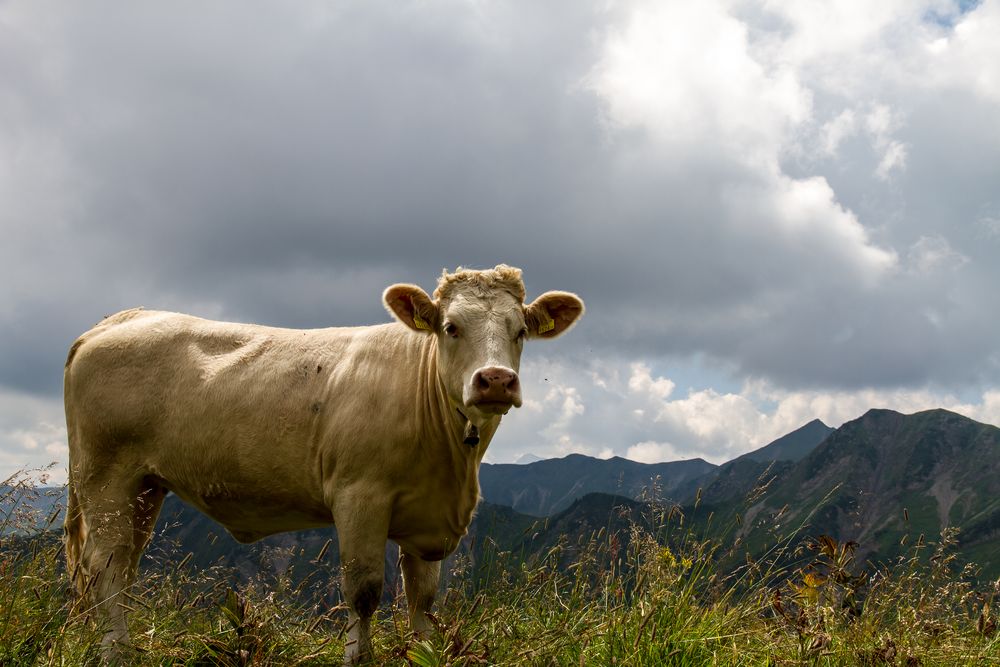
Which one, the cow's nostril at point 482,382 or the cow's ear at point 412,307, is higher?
the cow's ear at point 412,307

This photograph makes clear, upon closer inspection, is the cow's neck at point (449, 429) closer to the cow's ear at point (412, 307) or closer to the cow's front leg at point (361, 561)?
the cow's ear at point (412, 307)

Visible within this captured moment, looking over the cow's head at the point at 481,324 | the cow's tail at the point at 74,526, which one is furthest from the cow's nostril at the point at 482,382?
the cow's tail at the point at 74,526

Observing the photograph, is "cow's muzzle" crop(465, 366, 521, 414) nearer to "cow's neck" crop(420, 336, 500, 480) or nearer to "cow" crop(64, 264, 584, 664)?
"cow" crop(64, 264, 584, 664)

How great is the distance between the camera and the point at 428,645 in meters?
5.02

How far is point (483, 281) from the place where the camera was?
297 inches

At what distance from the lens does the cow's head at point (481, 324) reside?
21.4ft

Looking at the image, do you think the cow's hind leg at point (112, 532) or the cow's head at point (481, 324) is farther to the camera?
the cow's hind leg at point (112, 532)

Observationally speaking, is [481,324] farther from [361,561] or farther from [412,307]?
[361,561]

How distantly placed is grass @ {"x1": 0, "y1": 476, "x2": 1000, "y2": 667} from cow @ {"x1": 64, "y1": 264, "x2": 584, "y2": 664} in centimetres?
46

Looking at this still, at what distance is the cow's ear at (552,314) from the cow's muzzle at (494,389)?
4.71 ft

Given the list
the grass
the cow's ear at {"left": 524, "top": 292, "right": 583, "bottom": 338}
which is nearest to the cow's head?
the cow's ear at {"left": 524, "top": 292, "right": 583, "bottom": 338}

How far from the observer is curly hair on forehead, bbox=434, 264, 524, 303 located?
24.8 ft

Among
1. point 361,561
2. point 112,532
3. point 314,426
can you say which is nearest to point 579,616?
point 361,561

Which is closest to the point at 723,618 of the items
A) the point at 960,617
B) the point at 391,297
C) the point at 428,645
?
the point at 428,645
